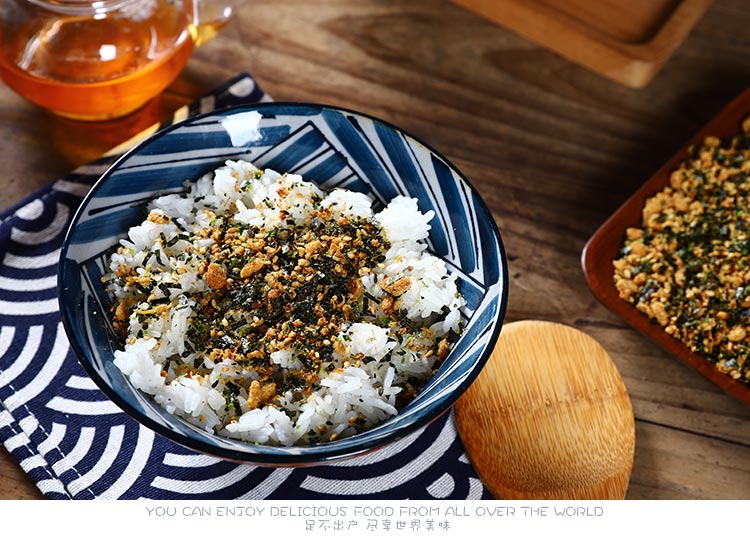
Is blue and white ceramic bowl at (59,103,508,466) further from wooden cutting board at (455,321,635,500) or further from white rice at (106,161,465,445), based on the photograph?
wooden cutting board at (455,321,635,500)

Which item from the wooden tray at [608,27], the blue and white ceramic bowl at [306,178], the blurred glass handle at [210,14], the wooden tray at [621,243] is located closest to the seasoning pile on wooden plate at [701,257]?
the wooden tray at [621,243]

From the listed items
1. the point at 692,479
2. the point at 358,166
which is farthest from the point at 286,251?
the point at 692,479

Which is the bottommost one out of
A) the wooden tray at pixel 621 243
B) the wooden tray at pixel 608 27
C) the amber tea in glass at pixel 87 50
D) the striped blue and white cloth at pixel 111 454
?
the striped blue and white cloth at pixel 111 454

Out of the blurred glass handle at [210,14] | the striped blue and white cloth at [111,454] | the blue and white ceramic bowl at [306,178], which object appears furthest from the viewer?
the blurred glass handle at [210,14]

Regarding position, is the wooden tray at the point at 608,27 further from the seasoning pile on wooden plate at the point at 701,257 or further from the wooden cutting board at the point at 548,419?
the wooden cutting board at the point at 548,419

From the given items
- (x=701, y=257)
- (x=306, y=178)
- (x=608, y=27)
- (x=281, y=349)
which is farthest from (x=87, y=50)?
(x=701, y=257)

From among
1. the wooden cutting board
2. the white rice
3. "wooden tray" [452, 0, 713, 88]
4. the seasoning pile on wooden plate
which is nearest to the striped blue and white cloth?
the wooden cutting board

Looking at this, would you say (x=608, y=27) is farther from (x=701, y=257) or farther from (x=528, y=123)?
(x=701, y=257)
